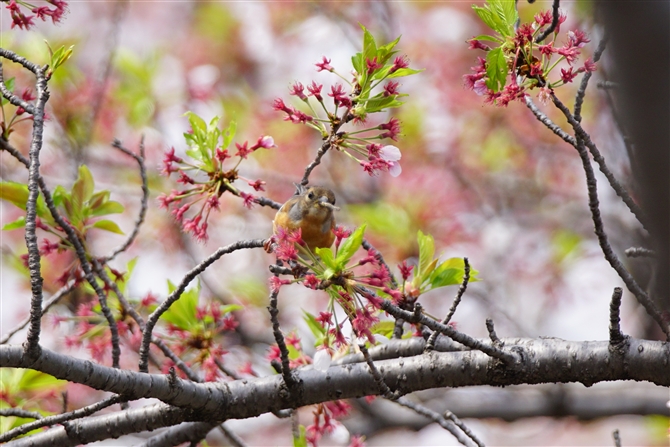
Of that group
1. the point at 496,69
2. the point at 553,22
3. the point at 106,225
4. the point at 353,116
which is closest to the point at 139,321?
the point at 106,225

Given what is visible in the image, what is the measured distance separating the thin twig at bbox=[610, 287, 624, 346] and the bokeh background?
125 inches

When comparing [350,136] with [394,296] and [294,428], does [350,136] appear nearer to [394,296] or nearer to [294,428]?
[394,296]

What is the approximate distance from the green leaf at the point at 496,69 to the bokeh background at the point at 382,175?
123 inches

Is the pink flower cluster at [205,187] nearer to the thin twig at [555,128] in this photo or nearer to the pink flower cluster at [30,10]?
the pink flower cluster at [30,10]

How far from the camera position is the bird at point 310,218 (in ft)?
9.65

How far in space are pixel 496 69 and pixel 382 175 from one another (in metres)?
Result: 4.97

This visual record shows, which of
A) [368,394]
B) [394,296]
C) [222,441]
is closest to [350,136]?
[394,296]

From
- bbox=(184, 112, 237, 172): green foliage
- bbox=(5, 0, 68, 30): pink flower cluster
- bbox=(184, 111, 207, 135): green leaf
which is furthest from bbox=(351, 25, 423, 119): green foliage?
bbox=(5, 0, 68, 30): pink flower cluster

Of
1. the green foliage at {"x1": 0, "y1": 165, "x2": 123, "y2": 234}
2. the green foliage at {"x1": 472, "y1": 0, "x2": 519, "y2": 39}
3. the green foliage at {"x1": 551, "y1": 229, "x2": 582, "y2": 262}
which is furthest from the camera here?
the green foliage at {"x1": 551, "y1": 229, "x2": 582, "y2": 262}

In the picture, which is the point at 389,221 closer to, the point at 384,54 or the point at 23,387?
the point at 23,387

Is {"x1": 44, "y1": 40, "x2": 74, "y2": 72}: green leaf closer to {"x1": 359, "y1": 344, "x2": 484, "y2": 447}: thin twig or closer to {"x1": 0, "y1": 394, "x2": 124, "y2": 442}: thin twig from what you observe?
{"x1": 0, "y1": 394, "x2": 124, "y2": 442}: thin twig

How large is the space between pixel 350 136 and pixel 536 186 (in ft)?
17.8

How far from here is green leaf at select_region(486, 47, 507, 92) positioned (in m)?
2.41

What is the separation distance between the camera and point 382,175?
7.39 metres
